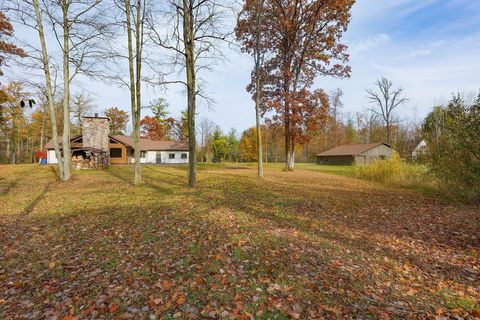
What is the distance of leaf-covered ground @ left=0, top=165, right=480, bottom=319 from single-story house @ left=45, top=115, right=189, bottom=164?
2231 cm

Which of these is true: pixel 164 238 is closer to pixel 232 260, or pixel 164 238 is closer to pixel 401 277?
pixel 232 260

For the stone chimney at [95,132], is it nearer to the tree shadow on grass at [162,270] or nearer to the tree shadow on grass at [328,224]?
the tree shadow on grass at [328,224]

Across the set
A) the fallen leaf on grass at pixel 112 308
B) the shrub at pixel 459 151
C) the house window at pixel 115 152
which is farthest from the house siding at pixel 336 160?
the fallen leaf on grass at pixel 112 308

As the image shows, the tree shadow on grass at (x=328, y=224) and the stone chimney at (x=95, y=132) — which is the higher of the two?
the stone chimney at (x=95, y=132)

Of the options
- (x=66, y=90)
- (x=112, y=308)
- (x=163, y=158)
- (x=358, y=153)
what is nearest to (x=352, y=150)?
(x=358, y=153)

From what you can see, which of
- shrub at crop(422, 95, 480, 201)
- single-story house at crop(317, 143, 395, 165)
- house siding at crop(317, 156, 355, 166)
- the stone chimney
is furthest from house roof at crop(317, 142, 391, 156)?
the stone chimney

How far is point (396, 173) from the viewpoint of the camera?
558 inches

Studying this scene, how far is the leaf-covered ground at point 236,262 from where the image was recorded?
3012 millimetres

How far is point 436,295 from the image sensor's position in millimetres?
3285

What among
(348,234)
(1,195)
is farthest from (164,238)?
(1,195)

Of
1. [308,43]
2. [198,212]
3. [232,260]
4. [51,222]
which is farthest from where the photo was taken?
[308,43]

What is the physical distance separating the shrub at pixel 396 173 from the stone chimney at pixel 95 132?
2797 cm

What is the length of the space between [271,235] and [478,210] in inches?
278

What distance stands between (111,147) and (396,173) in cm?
3169
